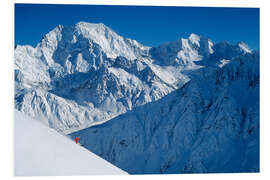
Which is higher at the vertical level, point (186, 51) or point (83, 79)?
point (186, 51)

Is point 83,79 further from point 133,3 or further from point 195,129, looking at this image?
point 133,3

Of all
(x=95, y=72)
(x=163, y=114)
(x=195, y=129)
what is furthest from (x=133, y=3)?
(x=95, y=72)

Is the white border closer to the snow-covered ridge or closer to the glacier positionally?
the glacier

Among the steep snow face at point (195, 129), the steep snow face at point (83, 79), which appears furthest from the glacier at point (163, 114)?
the steep snow face at point (83, 79)

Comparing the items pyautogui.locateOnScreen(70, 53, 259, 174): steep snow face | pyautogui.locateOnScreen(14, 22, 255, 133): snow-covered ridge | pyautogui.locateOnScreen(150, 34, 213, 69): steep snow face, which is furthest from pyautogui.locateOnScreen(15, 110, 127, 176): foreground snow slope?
pyautogui.locateOnScreen(150, 34, 213, 69): steep snow face

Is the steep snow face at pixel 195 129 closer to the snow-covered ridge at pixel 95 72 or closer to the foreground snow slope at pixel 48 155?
the foreground snow slope at pixel 48 155
